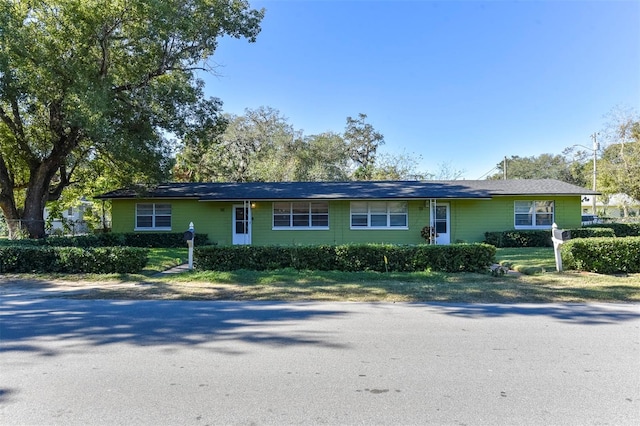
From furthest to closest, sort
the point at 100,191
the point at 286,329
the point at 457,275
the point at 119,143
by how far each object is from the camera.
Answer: the point at 100,191 → the point at 119,143 → the point at 457,275 → the point at 286,329

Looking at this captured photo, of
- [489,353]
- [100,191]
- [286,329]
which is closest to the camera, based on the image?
[489,353]

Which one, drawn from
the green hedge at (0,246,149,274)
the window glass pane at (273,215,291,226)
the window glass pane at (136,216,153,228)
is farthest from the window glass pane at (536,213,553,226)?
the window glass pane at (136,216,153,228)

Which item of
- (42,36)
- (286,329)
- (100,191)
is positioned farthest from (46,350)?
(100,191)

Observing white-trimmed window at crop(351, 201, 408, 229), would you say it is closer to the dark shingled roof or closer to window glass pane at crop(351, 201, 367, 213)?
window glass pane at crop(351, 201, 367, 213)

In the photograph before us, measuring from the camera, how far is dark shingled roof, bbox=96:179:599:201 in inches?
772

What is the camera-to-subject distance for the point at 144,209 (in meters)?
21.8

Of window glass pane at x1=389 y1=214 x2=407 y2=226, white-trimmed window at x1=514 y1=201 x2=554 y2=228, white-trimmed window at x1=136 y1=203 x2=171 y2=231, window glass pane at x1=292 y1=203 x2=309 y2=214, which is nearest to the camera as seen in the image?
window glass pane at x1=389 y1=214 x2=407 y2=226

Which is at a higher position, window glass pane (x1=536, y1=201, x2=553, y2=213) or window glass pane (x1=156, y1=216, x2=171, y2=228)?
window glass pane (x1=536, y1=201, x2=553, y2=213)

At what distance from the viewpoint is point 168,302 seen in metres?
8.45

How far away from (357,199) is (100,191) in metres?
17.2

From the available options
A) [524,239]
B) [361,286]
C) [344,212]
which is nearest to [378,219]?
[344,212]

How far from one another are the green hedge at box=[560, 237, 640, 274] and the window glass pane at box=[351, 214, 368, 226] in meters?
10.3

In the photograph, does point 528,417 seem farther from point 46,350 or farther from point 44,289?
point 44,289

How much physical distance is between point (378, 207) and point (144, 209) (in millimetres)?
12495
